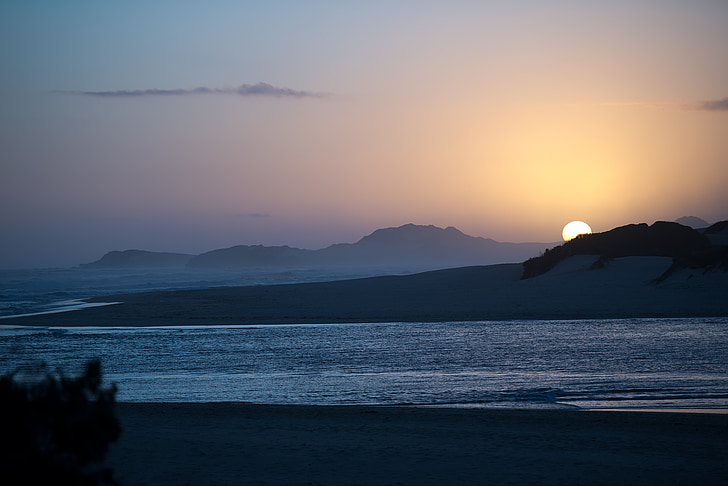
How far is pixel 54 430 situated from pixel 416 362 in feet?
37.3

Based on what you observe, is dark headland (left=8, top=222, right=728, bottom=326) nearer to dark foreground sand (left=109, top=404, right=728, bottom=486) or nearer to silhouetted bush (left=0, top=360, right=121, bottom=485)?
dark foreground sand (left=109, top=404, right=728, bottom=486)

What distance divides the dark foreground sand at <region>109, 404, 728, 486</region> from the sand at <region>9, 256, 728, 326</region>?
15052 mm

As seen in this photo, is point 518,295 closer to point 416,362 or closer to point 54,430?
point 416,362

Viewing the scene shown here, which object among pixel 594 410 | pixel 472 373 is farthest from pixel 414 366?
pixel 594 410

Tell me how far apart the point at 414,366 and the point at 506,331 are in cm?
681

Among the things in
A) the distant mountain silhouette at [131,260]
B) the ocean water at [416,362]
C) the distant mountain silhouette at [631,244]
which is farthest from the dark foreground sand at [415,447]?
the distant mountain silhouette at [131,260]

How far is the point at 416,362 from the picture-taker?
14766 mm

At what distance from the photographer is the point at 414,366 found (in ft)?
46.9

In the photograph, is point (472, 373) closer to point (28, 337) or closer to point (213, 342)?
point (213, 342)

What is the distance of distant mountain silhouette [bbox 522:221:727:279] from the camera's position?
3791 centimetres

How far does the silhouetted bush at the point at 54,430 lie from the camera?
371cm

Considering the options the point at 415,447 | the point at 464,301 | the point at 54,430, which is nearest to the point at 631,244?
the point at 464,301

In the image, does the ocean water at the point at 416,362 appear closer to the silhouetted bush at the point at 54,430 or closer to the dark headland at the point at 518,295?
the dark headland at the point at 518,295

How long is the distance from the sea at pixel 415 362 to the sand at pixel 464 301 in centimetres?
243
